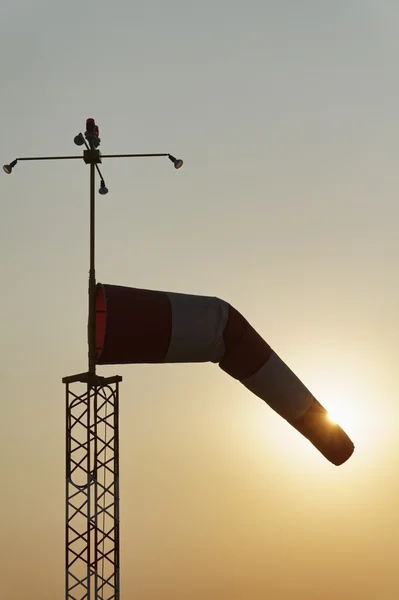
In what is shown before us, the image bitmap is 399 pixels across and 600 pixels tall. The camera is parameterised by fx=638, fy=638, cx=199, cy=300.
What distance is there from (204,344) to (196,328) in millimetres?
282

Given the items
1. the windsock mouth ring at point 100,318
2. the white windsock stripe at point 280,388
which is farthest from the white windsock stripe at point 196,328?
the windsock mouth ring at point 100,318

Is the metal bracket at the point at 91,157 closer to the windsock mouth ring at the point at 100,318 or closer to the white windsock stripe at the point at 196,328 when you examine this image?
the windsock mouth ring at the point at 100,318

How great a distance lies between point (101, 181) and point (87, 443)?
12.2ft

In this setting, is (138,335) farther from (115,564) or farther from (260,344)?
(115,564)

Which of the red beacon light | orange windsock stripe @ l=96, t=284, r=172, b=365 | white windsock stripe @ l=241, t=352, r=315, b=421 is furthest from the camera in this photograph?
white windsock stripe @ l=241, t=352, r=315, b=421

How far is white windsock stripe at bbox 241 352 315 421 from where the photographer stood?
9750 millimetres

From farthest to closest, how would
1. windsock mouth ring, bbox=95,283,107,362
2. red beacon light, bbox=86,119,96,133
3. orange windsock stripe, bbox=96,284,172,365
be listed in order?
red beacon light, bbox=86,119,96,133 < windsock mouth ring, bbox=95,283,107,362 < orange windsock stripe, bbox=96,284,172,365

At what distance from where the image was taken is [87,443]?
8.74m

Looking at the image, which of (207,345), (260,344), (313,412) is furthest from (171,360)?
(313,412)

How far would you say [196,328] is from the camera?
9.14 m

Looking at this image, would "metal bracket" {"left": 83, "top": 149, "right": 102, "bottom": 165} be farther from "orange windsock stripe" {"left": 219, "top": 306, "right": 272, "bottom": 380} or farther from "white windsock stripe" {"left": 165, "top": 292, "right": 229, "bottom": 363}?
"orange windsock stripe" {"left": 219, "top": 306, "right": 272, "bottom": 380}

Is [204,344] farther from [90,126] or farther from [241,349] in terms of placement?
[90,126]

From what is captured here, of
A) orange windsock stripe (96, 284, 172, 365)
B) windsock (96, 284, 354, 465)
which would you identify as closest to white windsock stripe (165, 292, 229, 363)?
windsock (96, 284, 354, 465)

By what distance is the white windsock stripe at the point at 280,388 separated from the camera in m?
9.75
